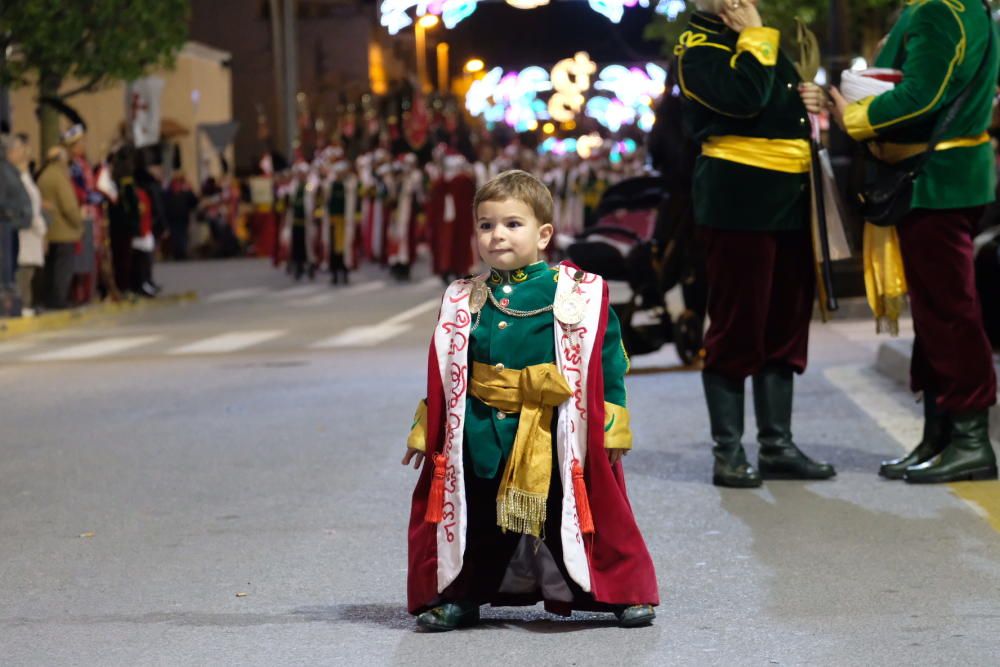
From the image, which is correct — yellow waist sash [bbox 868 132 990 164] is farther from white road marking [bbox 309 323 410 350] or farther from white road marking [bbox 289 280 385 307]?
white road marking [bbox 289 280 385 307]

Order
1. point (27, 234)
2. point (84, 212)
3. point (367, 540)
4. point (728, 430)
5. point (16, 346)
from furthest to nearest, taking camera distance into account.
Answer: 1. point (84, 212)
2. point (27, 234)
3. point (16, 346)
4. point (728, 430)
5. point (367, 540)

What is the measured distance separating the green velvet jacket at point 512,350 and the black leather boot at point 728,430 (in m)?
2.34

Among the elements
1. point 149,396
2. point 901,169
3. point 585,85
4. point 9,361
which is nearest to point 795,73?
point 901,169

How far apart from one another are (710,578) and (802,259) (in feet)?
6.72

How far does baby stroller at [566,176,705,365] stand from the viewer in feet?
38.7

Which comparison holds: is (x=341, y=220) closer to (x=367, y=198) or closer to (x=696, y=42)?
(x=367, y=198)

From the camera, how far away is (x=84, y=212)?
22.1m

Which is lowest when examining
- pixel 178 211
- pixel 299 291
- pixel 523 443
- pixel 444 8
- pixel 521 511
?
pixel 299 291

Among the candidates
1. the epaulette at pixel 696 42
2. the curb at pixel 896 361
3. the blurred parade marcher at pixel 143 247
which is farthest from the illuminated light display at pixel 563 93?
the epaulette at pixel 696 42

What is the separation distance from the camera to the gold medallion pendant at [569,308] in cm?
496

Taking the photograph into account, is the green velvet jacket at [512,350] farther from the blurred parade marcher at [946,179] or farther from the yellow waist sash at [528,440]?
the blurred parade marcher at [946,179]

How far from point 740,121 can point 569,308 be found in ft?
7.93

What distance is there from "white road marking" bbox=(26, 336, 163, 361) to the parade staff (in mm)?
8661

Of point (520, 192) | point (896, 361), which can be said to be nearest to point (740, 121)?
point (520, 192)
